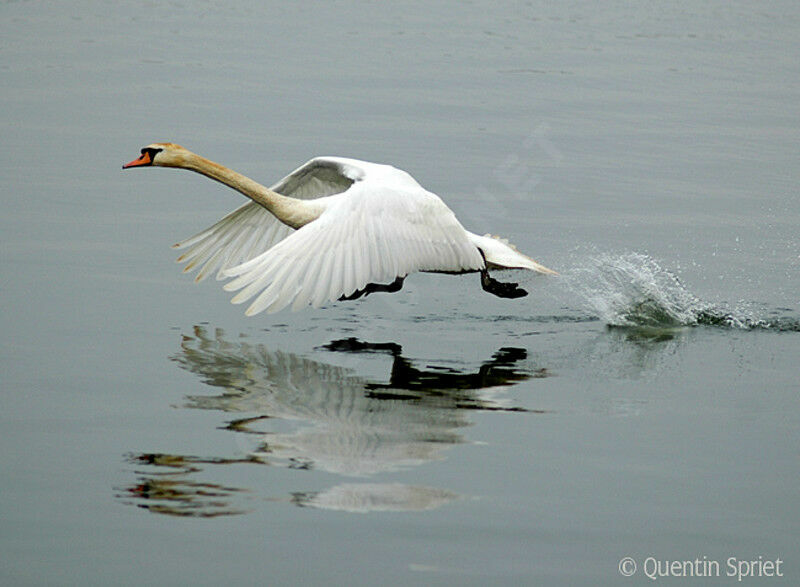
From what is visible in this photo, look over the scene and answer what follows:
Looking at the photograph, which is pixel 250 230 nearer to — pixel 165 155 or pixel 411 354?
pixel 165 155

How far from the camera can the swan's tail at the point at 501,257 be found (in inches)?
419

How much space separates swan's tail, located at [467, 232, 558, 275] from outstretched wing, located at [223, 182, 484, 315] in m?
0.38

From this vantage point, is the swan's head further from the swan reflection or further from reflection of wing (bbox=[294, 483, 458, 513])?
reflection of wing (bbox=[294, 483, 458, 513])

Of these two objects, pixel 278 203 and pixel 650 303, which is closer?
pixel 278 203

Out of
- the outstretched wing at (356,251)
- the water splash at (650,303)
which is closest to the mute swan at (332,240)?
the outstretched wing at (356,251)

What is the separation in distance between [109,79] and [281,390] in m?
12.8

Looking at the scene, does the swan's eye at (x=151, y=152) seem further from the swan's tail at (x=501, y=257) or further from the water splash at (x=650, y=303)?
the water splash at (x=650, y=303)

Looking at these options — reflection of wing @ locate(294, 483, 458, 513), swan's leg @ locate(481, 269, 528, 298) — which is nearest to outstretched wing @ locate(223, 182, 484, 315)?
swan's leg @ locate(481, 269, 528, 298)

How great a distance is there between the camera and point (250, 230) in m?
11.5

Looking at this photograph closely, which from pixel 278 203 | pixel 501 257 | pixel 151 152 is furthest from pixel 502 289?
pixel 151 152

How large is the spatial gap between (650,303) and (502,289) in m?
1.16

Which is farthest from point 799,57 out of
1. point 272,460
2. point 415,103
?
point 272,460

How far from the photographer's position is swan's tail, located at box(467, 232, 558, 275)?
10.6 m

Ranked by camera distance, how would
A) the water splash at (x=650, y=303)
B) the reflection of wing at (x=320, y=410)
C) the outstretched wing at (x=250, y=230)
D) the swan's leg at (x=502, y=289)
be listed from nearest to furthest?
the reflection of wing at (x=320, y=410)
the water splash at (x=650, y=303)
the swan's leg at (x=502, y=289)
the outstretched wing at (x=250, y=230)
